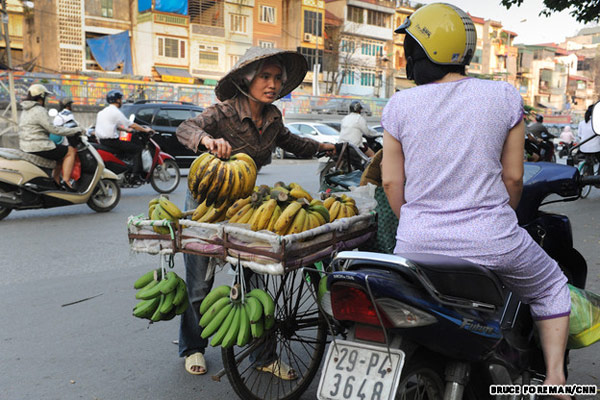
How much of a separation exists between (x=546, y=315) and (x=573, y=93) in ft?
301

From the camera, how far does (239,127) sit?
3.27 meters

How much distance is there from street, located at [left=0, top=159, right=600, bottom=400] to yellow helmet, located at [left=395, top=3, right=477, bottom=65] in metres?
1.92

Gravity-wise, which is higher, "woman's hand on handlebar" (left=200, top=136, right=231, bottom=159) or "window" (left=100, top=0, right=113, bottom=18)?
"window" (left=100, top=0, right=113, bottom=18)

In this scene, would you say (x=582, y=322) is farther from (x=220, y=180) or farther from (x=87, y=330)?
Result: (x=87, y=330)

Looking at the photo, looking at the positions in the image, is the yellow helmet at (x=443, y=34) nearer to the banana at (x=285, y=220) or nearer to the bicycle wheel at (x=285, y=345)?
the banana at (x=285, y=220)

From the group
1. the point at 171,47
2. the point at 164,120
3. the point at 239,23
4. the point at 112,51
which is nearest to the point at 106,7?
the point at 112,51

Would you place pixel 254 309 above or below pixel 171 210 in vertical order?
below

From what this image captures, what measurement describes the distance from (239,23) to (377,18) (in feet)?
53.4

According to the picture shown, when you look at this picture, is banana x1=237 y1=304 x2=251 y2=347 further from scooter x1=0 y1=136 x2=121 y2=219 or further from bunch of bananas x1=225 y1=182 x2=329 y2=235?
scooter x1=0 y1=136 x2=121 y2=219

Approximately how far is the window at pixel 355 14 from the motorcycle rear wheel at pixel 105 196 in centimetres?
4781

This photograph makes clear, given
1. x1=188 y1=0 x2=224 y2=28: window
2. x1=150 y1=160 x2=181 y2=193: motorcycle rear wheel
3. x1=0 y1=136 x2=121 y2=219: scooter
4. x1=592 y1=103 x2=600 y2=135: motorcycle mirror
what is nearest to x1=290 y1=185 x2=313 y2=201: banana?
x1=592 y1=103 x2=600 y2=135: motorcycle mirror

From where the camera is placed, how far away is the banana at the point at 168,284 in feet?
9.28

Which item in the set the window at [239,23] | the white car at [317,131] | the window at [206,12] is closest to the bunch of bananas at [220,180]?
the white car at [317,131]

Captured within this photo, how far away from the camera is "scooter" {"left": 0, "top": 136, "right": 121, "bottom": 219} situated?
8.00 m
